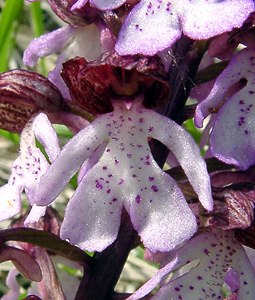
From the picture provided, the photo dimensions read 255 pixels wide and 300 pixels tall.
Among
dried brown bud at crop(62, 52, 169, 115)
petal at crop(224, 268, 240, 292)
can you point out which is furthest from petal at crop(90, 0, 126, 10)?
petal at crop(224, 268, 240, 292)

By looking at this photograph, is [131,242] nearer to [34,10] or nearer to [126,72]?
[126,72]

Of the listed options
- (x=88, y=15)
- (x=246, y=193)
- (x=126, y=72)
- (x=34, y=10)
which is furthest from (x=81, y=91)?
(x=34, y=10)

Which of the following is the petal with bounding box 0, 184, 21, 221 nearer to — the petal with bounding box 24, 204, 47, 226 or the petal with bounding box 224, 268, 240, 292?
the petal with bounding box 24, 204, 47, 226

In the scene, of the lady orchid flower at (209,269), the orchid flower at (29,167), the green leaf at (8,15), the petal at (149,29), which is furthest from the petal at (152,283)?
the green leaf at (8,15)

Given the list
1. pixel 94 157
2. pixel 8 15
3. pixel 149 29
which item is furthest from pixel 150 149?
pixel 8 15

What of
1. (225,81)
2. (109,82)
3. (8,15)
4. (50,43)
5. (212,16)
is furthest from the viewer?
(8,15)

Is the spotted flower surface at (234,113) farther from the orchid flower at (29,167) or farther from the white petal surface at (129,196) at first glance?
the orchid flower at (29,167)

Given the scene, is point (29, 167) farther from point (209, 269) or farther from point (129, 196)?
point (209, 269)
